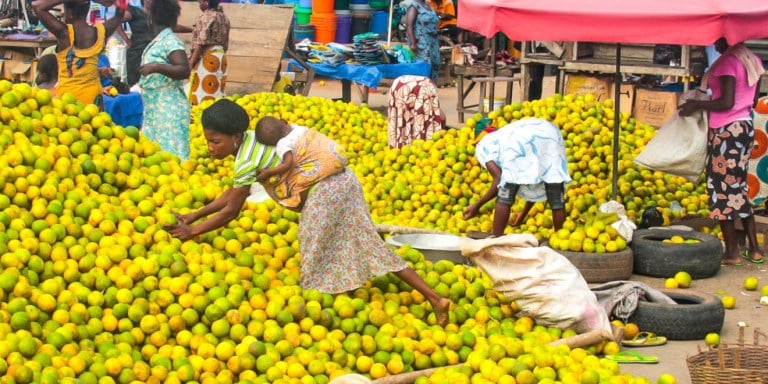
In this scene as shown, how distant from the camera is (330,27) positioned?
1842cm

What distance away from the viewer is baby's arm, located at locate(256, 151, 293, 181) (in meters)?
5.21

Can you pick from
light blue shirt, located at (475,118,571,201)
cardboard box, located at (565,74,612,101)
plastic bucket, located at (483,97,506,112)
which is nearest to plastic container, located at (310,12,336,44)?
plastic bucket, located at (483,97,506,112)

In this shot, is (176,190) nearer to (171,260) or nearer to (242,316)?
(171,260)

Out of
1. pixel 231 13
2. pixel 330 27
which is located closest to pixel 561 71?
pixel 231 13

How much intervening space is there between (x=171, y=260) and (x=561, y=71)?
7.96 m

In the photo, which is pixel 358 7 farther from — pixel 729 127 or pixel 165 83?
pixel 729 127

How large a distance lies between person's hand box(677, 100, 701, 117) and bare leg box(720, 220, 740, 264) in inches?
33.7

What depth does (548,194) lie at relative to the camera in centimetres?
753

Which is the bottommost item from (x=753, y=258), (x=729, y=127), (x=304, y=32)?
(x=753, y=258)

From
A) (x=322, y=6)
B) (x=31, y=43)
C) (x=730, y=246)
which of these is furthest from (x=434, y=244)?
(x=322, y=6)

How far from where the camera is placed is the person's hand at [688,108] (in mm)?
7438

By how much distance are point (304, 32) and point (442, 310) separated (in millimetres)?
13497

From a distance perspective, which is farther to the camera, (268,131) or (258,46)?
(258,46)

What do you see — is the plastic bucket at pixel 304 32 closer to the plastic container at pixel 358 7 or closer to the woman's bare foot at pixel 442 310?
the plastic container at pixel 358 7
